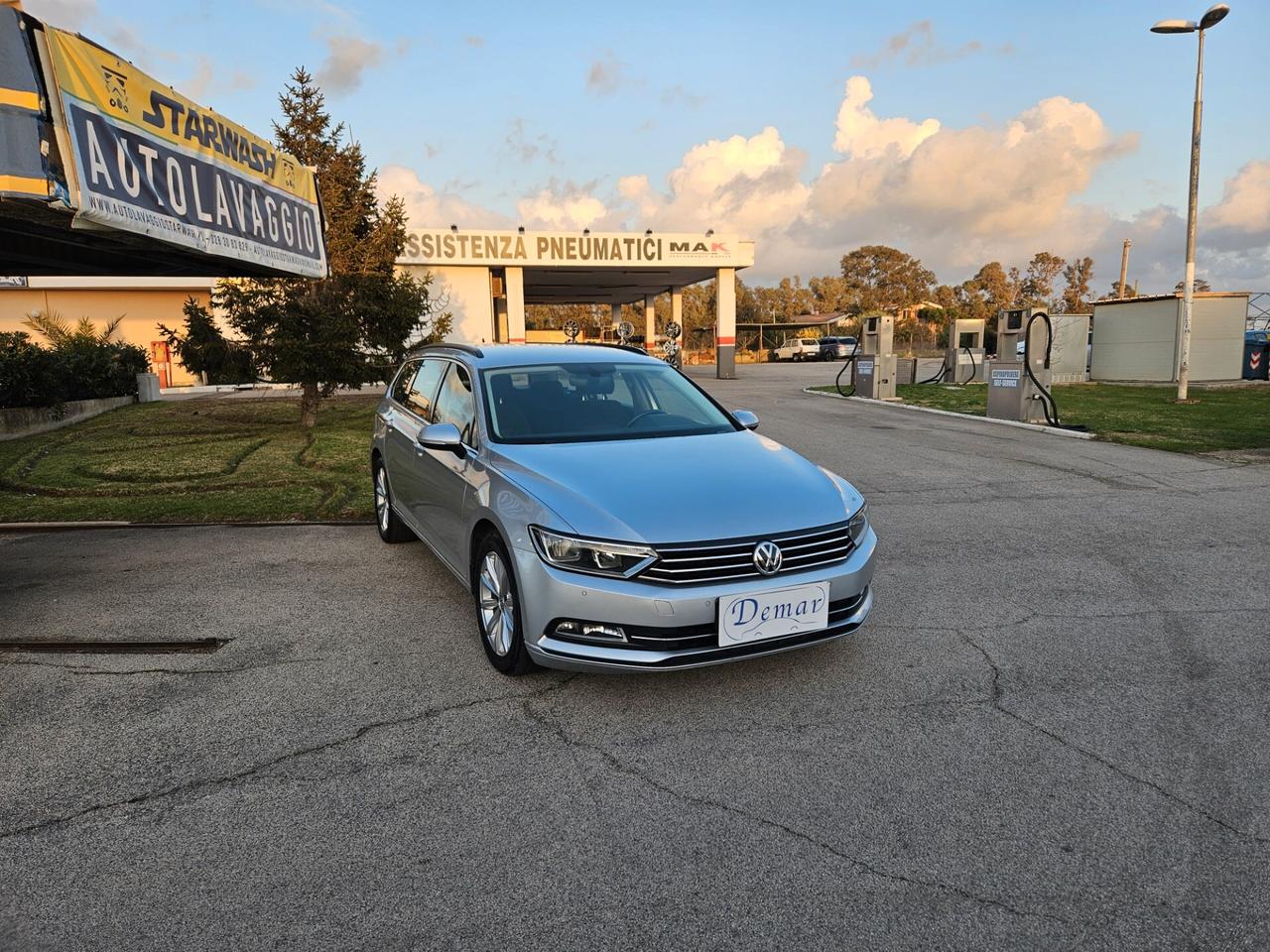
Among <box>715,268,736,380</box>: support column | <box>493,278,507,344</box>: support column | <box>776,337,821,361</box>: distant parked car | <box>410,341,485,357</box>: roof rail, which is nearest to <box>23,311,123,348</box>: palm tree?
<box>493,278,507,344</box>: support column

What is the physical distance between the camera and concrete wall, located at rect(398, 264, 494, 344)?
28.2 meters

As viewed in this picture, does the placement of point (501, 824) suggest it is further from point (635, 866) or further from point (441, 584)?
point (441, 584)

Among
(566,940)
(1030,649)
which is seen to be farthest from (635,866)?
(1030,649)

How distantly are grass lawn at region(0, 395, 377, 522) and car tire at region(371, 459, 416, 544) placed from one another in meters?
1.02

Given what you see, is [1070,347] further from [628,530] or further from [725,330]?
[628,530]

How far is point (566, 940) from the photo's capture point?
7.66 ft

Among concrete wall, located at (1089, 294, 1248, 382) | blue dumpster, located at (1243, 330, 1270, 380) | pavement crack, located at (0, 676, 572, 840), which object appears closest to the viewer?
pavement crack, located at (0, 676, 572, 840)

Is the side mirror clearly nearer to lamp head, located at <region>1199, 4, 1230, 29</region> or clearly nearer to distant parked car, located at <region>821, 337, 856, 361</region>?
lamp head, located at <region>1199, 4, 1230, 29</region>

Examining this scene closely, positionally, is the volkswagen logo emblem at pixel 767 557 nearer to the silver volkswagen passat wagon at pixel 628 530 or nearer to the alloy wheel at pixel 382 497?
the silver volkswagen passat wagon at pixel 628 530

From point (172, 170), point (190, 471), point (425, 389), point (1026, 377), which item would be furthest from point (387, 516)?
point (1026, 377)

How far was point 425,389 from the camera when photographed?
5.96m

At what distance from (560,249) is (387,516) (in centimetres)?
2284

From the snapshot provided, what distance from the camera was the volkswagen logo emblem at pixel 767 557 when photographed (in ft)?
11.7

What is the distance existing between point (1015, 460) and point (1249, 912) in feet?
29.8
